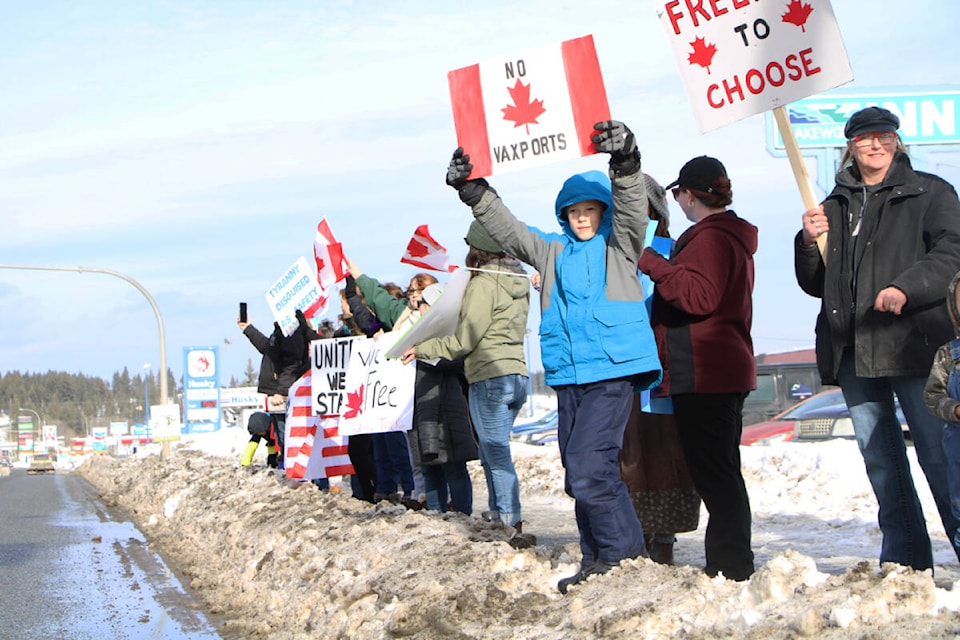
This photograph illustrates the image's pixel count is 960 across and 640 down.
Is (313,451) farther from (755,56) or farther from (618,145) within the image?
(755,56)

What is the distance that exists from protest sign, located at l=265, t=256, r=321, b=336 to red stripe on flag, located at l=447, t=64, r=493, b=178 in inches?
263

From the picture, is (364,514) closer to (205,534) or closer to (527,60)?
(205,534)

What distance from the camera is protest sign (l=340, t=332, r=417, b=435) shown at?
9.80m

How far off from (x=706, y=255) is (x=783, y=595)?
1.83 meters

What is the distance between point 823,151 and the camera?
96.5 feet

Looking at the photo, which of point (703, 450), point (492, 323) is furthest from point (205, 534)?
point (703, 450)

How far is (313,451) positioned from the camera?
1182 cm

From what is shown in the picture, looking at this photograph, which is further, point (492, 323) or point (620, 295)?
point (492, 323)

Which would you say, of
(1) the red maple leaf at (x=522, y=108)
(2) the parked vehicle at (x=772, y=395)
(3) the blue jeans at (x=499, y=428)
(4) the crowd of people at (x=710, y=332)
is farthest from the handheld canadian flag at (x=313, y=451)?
(2) the parked vehicle at (x=772, y=395)

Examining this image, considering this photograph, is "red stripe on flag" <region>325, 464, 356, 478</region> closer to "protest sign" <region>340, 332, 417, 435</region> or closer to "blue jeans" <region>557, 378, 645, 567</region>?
"protest sign" <region>340, 332, 417, 435</region>

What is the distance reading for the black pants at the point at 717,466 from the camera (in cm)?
520

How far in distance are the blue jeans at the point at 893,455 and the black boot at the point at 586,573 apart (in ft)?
3.59

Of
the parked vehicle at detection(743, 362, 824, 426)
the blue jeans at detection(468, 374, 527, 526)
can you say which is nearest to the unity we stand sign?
the blue jeans at detection(468, 374, 527, 526)

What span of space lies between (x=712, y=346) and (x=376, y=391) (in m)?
5.19
